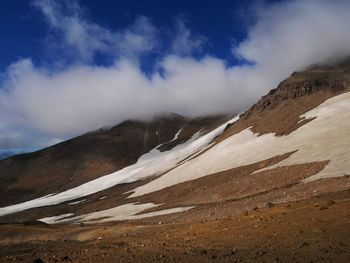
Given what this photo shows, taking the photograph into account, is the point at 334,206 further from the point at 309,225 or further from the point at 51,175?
the point at 51,175

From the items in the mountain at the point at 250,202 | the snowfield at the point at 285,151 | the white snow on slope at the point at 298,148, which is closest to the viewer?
the mountain at the point at 250,202

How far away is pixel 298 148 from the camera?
57.3 meters

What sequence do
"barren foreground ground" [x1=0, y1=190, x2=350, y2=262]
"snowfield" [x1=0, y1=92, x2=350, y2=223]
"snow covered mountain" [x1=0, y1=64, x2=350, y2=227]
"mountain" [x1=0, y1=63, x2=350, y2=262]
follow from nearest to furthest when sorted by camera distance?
"barren foreground ground" [x1=0, y1=190, x2=350, y2=262] < "mountain" [x1=0, y1=63, x2=350, y2=262] < "snow covered mountain" [x1=0, y1=64, x2=350, y2=227] < "snowfield" [x1=0, y1=92, x2=350, y2=223]

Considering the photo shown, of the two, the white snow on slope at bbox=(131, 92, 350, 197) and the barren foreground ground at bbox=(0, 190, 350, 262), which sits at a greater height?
the white snow on slope at bbox=(131, 92, 350, 197)

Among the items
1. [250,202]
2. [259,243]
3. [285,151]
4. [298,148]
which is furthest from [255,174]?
[259,243]

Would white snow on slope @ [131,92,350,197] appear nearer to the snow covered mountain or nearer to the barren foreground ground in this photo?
the snow covered mountain

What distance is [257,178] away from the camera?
50406 millimetres

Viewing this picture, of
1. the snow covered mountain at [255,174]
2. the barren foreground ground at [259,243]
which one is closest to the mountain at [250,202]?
the barren foreground ground at [259,243]

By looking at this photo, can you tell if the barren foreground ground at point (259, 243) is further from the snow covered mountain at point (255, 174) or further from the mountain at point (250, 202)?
the snow covered mountain at point (255, 174)

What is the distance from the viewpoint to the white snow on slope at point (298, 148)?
47.2 meters

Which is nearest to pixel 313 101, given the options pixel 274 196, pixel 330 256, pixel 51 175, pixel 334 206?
pixel 274 196

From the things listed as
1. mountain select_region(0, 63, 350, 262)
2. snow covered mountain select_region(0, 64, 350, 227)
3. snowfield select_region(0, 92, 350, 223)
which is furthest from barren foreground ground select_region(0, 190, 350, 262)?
snowfield select_region(0, 92, 350, 223)

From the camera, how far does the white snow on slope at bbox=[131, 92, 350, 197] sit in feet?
155

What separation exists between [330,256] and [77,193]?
119581mm
